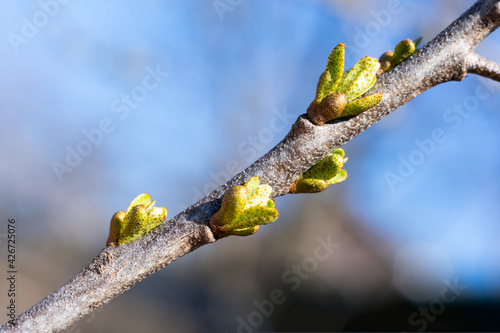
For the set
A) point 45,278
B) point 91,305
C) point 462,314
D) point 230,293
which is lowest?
point 462,314

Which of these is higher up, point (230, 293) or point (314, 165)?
point (230, 293)

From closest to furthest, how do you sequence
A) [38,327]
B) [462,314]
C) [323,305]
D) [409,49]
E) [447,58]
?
[38,327] < [447,58] < [409,49] < [462,314] < [323,305]

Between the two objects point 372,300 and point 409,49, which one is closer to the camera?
point 409,49

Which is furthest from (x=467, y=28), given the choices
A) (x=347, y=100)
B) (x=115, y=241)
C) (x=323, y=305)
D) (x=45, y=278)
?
(x=45, y=278)

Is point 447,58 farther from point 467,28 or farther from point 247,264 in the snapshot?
point 247,264

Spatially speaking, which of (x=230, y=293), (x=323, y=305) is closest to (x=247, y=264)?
(x=230, y=293)

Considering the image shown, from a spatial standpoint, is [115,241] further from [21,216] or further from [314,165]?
[21,216]

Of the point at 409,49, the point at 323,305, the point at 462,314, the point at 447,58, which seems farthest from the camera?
the point at 323,305
